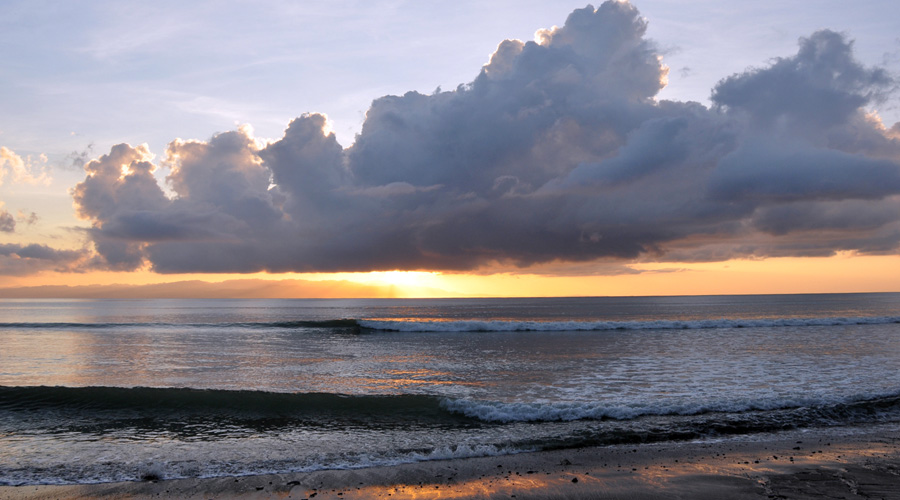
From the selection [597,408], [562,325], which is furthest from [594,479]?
[562,325]

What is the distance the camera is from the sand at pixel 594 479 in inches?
401

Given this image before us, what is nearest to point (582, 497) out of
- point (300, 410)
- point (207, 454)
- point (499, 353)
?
point (207, 454)

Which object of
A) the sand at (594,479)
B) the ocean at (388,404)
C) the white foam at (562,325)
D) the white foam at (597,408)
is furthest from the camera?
the white foam at (562,325)

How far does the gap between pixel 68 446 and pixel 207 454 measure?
14.2 ft

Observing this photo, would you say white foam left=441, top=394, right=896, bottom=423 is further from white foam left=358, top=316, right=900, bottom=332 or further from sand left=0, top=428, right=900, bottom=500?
white foam left=358, top=316, right=900, bottom=332

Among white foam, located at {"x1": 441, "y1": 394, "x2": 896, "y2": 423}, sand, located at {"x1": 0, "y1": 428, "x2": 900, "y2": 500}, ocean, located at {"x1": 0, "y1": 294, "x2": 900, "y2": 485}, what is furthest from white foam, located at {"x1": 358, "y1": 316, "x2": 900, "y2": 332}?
sand, located at {"x1": 0, "y1": 428, "x2": 900, "y2": 500}

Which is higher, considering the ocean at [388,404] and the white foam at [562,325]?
the ocean at [388,404]

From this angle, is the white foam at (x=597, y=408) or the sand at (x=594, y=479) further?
the white foam at (x=597, y=408)

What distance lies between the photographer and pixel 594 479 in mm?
10945

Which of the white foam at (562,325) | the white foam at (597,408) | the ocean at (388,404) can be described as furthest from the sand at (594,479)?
the white foam at (562,325)

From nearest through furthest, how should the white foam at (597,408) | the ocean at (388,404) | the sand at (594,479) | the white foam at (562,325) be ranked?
1. the sand at (594,479)
2. the ocean at (388,404)
3. the white foam at (597,408)
4. the white foam at (562,325)

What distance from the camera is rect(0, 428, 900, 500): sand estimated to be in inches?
401

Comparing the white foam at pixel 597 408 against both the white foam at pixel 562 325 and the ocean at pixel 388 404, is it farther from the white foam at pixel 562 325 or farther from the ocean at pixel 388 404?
the white foam at pixel 562 325

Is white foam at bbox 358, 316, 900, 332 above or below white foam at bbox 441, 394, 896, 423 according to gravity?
below
